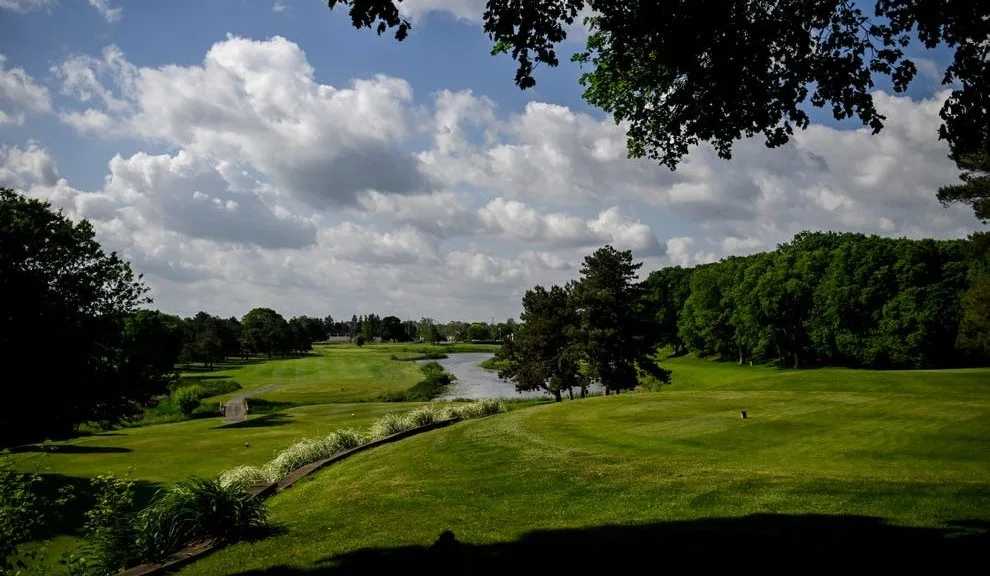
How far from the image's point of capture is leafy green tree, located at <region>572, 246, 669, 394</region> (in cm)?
4766

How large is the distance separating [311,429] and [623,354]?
1009 inches

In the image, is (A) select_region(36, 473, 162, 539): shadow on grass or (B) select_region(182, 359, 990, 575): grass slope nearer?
(B) select_region(182, 359, 990, 575): grass slope

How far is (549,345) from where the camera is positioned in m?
52.7

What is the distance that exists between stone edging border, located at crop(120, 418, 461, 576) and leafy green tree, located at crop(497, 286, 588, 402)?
24428 millimetres

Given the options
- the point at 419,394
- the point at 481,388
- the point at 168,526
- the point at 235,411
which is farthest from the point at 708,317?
the point at 168,526

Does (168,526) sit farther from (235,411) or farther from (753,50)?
(235,411)

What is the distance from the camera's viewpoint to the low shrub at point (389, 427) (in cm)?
2395

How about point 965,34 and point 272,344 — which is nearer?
point 965,34

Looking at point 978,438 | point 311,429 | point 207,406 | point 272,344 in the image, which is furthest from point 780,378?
point 272,344

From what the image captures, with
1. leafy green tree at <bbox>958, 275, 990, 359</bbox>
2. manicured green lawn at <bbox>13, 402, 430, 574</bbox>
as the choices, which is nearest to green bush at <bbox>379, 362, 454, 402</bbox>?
manicured green lawn at <bbox>13, 402, 430, 574</bbox>

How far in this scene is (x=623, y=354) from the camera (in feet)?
158

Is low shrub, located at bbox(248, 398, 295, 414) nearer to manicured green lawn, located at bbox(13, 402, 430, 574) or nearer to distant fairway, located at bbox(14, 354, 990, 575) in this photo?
manicured green lawn, located at bbox(13, 402, 430, 574)

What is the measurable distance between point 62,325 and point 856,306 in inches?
2736

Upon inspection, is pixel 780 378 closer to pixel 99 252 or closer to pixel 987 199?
pixel 987 199
